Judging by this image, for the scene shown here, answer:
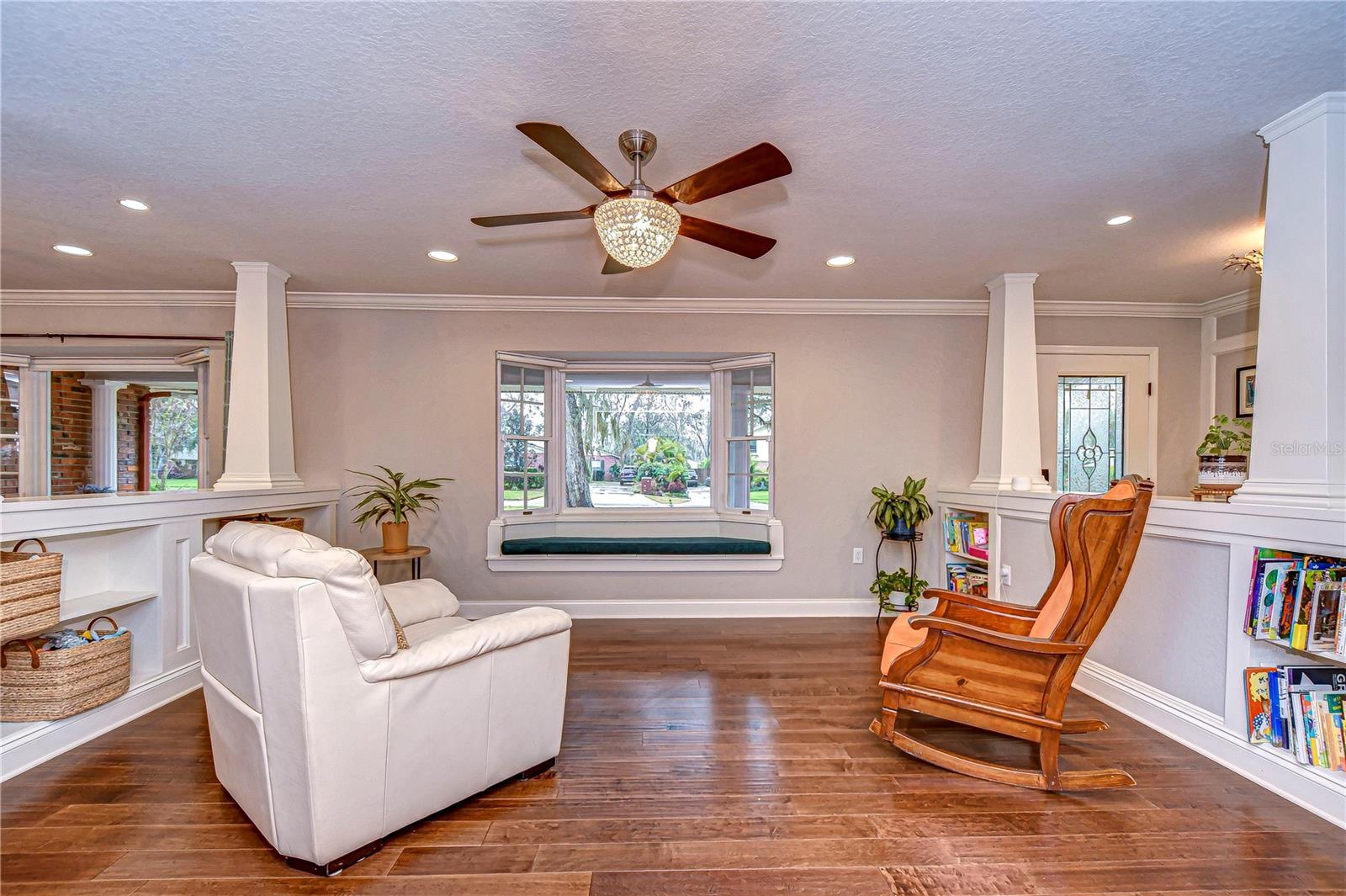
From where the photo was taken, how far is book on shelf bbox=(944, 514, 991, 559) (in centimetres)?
397

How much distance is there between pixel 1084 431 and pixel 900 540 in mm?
1775

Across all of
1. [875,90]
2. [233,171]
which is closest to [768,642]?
[875,90]

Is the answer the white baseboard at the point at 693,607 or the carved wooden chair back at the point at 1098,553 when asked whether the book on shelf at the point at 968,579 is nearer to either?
the white baseboard at the point at 693,607

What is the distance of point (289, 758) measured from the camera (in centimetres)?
164

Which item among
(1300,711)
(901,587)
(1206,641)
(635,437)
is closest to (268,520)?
(635,437)

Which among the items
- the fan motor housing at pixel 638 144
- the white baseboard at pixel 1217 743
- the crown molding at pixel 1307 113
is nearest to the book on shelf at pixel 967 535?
the white baseboard at pixel 1217 743

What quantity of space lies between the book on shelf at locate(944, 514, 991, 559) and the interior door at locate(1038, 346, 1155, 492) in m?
1.00

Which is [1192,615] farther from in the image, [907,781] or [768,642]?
[768,642]

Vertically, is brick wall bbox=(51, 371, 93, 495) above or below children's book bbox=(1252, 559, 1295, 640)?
above

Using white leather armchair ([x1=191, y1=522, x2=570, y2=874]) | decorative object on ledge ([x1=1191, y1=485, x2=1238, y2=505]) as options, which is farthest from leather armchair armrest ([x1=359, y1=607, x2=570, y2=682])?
decorative object on ledge ([x1=1191, y1=485, x2=1238, y2=505])

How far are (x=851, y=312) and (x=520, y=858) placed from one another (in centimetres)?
406

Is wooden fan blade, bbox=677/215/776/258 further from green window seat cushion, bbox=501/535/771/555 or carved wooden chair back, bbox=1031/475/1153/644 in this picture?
green window seat cushion, bbox=501/535/771/555

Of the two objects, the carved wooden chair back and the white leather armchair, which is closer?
the white leather armchair

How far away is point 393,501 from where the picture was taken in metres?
3.95
